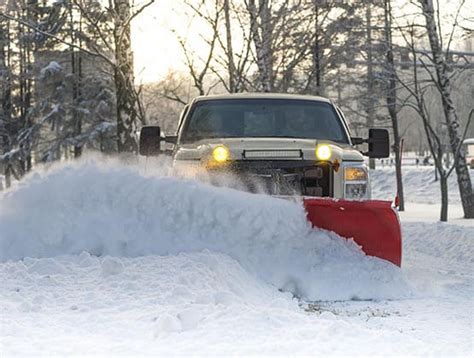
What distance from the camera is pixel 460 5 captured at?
1270 centimetres

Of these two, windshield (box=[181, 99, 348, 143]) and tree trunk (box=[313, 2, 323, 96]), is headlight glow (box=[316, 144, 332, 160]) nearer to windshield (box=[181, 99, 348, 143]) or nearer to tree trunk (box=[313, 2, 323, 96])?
windshield (box=[181, 99, 348, 143])

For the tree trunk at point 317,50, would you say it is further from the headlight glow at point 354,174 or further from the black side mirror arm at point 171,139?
the headlight glow at point 354,174

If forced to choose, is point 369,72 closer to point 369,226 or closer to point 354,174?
point 354,174

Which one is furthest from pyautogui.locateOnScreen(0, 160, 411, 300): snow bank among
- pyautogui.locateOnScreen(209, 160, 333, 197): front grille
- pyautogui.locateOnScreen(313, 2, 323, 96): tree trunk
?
pyautogui.locateOnScreen(313, 2, 323, 96): tree trunk

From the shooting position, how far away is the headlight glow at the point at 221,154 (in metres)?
5.07

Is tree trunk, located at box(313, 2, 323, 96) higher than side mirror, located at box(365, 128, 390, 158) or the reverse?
higher

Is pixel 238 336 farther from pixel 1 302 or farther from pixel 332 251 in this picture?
pixel 332 251

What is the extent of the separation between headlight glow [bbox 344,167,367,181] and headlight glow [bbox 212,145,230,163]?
3.43 feet

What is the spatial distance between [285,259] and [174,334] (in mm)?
1845

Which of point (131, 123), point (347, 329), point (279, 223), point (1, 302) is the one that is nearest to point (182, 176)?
point (279, 223)

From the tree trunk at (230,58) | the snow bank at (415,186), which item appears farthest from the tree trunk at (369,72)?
the snow bank at (415,186)

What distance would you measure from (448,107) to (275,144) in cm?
967

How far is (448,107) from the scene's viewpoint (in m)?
13.7

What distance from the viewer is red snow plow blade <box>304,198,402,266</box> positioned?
16.4 feet
